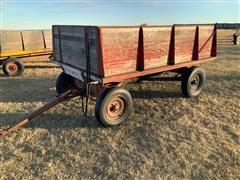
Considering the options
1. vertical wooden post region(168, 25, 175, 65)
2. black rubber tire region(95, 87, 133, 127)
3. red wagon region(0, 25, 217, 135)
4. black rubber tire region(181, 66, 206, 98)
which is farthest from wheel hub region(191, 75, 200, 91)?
black rubber tire region(95, 87, 133, 127)

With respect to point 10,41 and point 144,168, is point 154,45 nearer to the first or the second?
point 144,168

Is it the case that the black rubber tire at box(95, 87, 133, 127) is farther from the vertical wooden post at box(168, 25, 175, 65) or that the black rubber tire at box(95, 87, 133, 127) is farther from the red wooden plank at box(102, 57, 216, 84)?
the vertical wooden post at box(168, 25, 175, 65)

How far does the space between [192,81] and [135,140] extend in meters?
2.96

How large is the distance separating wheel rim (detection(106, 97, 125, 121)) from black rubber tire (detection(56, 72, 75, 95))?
2007 millimetres

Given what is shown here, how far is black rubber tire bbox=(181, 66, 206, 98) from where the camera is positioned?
7152 millimetres

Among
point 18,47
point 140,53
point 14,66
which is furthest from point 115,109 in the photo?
point 18,47

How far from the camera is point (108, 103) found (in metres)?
5.48

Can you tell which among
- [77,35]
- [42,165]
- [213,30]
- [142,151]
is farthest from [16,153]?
[213,30]

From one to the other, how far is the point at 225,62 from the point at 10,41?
9.42 metres

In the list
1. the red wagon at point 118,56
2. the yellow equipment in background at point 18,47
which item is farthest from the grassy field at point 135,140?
the yellow equipment in background at point 18,47

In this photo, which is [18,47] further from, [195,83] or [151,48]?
[195,83]

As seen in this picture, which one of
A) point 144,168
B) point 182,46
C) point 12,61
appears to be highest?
point 182,46

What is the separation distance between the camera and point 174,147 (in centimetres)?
500

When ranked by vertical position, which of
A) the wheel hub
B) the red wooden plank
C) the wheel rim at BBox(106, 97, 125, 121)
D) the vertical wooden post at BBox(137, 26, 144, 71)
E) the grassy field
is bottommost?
the grassy field
